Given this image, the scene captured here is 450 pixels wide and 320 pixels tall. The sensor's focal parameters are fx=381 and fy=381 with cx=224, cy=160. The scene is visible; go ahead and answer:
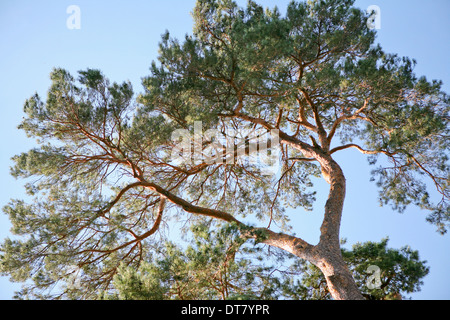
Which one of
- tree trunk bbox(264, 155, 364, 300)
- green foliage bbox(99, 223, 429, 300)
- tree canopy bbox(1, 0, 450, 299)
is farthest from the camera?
tree canopy bbox(1, 0, 450, 299)

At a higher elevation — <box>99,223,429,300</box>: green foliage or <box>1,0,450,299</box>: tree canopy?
<box>1,0,450,299</box>: tree canopy

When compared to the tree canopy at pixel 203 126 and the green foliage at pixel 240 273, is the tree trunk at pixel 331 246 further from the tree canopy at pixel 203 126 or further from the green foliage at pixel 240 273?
the green foliage at pixel 240 273

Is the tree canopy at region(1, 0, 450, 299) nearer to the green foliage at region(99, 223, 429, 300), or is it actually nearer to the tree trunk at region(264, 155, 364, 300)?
the tree trunk at region(264, 155, 364, 300)

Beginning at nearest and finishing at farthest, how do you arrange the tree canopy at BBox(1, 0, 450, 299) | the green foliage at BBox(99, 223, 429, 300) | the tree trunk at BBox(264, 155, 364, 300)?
the green foliage at BBox(99, 223, 429, 300) < the tree trunk at BBox(264, 155, 364, 300) < the tree canopy at BBox(1, 0, 450, 299)

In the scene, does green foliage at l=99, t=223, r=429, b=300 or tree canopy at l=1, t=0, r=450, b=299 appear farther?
tree canopy at l=1, t=0, r=450, b=299

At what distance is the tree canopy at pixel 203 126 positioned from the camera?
4699mm

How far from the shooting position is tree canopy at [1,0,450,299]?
4699 millimetres

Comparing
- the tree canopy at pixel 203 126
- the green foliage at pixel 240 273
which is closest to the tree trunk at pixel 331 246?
the tree canopy at pixel 203 126

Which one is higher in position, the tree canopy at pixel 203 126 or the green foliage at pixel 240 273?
the tree canopy at pixel 203 126

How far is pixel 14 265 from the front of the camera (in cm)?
448

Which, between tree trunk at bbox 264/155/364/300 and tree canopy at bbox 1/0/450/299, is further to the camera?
tree canopy at bbox 1/0/450/299

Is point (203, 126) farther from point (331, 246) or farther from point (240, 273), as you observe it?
point (331, 246)

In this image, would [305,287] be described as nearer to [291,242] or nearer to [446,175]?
[291,242]

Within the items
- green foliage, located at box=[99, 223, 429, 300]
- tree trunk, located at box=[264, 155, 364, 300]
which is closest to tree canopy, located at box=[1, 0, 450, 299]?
tree trunk, located at box=[264, 155, 364, 300]
